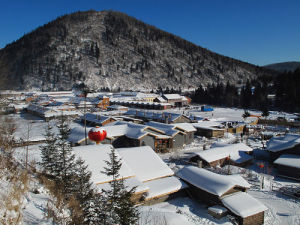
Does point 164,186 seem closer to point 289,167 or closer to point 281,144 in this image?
point 289,167

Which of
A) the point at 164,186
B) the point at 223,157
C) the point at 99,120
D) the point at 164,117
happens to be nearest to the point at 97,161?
the point at 164,186

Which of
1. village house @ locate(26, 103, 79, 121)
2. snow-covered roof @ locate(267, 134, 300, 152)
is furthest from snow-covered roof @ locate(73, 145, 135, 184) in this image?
village house @ locate(26, 103, 79, 121)

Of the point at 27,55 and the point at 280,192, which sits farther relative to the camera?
the point at 27,55

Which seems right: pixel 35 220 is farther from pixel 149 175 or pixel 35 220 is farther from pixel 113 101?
pixel 113 101

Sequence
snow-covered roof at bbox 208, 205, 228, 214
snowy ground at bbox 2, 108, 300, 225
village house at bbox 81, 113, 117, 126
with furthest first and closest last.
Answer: village house at bbox 81, 113, 117, 126
snow-covered roof at bbox 208, 205, 228, 214
snowy ground at bbox 2, 108, 300, 225

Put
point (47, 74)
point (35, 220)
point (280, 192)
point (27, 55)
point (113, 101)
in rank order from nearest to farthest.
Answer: point (35, 220), point (280, 192), point (113, 101), point (47, 74), point (27, 55)

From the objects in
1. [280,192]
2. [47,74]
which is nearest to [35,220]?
[280,192]

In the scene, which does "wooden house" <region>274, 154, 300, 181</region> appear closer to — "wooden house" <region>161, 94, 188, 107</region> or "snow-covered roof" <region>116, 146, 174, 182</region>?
"snow-covered roof" <region>116, 146, 174, 182</region>

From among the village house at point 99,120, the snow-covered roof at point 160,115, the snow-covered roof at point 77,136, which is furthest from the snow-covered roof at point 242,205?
the village house at point 99,120

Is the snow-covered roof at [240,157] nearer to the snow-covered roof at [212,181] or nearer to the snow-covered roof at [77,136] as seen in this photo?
the snow-covered roof at [212,181]
